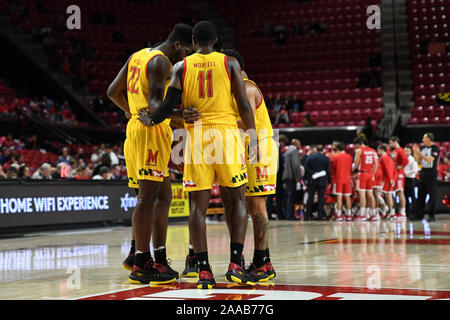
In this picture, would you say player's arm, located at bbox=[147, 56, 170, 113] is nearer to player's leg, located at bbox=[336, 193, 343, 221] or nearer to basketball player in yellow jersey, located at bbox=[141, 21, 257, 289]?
basketball player in yellow jersey, located at bbox=[141, 21, 257, 289]

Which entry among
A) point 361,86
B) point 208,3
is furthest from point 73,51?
point 361,86

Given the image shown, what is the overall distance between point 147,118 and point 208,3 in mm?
25526

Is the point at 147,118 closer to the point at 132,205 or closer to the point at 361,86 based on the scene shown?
the point at 132,205

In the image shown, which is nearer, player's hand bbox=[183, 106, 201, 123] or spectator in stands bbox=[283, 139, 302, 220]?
player's hand bbox=[183, 106, 201, 123]

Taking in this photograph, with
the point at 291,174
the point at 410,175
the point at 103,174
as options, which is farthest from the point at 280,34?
the point at 103,174

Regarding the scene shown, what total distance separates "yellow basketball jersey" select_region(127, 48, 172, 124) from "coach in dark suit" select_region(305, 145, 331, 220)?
33.8 ft

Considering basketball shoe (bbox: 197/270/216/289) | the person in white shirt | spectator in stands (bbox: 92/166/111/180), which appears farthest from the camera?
the person in white shirt

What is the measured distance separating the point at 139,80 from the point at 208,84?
738 millimetres

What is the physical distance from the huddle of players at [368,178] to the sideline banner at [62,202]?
186 inches

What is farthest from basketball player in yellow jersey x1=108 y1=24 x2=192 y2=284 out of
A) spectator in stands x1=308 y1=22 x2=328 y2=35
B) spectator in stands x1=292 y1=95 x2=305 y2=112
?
spectator in stands x1=308 y1=22 x2=328 y2=35

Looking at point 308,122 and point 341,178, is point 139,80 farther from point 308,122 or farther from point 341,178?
point 308,122

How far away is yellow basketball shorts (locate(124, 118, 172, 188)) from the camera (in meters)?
5.55

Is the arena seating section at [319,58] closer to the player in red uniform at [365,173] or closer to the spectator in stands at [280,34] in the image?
the spectator in stands at [280,34]

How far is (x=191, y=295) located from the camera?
15.3ft
